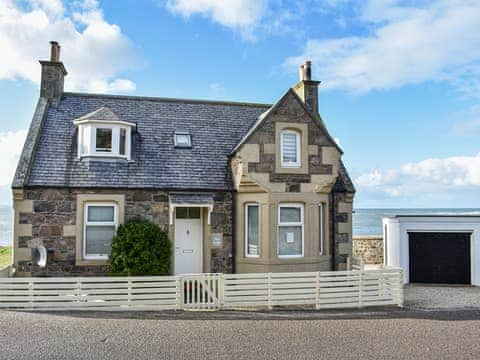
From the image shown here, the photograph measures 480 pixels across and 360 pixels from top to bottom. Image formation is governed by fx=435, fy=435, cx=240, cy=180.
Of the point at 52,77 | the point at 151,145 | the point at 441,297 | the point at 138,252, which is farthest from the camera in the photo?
the point at 52,77

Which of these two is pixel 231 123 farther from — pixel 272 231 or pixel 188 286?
pixel 188 286

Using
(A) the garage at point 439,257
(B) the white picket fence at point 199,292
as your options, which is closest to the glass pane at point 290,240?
(B) the white picket fence at point 199,292

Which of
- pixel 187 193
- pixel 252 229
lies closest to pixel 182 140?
pixel 187 193

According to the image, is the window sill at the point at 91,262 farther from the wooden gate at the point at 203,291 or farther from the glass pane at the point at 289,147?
the glass pane at the point at 289,147

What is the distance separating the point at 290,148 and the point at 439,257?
7.14m

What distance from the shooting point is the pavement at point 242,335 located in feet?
26.3

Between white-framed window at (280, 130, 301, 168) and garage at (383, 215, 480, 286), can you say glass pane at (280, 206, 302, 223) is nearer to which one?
white-framed window at (280, 130, 301, 168)

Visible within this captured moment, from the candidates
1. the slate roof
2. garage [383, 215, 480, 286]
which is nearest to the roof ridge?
the slate roof

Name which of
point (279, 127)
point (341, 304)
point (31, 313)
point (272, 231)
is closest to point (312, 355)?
point (341, 304)

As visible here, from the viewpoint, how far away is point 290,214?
14117 millimetres

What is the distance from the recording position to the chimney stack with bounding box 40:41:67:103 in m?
15.6

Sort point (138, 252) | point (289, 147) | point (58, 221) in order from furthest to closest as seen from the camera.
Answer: point (289, 147) → point (58, 221) → point (138, 252)

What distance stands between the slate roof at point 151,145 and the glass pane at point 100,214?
2.47ft

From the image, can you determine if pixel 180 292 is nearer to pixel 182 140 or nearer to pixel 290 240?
pixel 290 240
